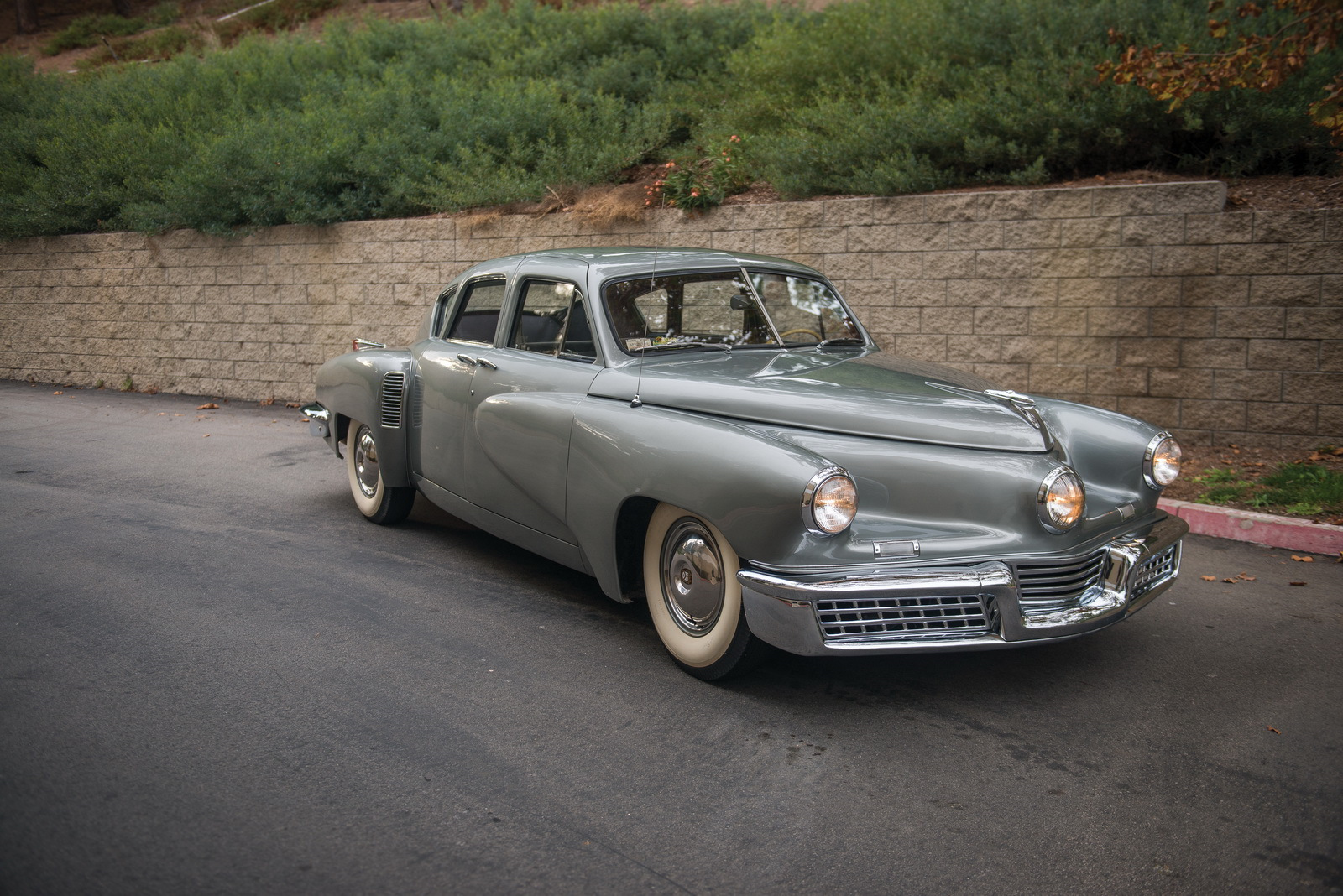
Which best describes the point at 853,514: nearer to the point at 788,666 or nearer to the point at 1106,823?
the point at 788,666

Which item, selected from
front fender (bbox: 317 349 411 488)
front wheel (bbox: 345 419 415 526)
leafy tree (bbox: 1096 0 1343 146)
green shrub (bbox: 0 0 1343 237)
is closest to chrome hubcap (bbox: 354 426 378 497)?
front wheel (bbox: 345 419 415 526)

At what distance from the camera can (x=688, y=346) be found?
15.0ft

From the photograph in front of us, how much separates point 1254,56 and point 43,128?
1718 centimetres

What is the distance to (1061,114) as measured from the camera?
8508mm

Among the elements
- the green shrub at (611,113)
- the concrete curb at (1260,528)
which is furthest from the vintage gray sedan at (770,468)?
the green shrub at (611,113)

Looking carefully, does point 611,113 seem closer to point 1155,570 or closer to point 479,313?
point 479,313

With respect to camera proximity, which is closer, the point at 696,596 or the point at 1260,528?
the point at 696,596

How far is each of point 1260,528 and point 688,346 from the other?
383 centimetres

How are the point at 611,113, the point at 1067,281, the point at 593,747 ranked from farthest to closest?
the point at 611,113
the point at 1067,281
the point at 593,747

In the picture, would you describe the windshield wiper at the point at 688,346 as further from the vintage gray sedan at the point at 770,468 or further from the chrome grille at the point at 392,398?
the chrome grille at the point at 392,398

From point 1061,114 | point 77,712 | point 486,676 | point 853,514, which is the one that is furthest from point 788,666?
point 1061,114

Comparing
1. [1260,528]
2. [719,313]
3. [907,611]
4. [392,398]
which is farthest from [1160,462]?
[392,398]

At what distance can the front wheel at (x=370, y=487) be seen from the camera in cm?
606

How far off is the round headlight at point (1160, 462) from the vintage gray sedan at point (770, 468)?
1cm
